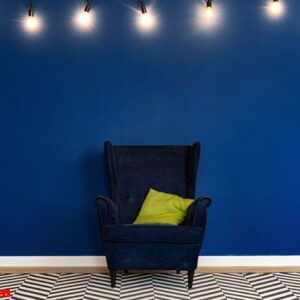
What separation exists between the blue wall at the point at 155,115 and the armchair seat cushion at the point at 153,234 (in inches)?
34.9

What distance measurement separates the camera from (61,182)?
14.1ft

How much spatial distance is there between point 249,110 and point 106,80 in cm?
131

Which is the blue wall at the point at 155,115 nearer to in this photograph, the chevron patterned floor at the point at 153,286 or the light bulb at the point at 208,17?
the light bulb at the point at 208,17

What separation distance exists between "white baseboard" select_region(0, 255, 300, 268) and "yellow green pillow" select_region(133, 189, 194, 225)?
657 millimetres

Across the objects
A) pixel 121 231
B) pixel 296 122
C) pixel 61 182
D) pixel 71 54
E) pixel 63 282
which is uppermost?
pixel 71 54

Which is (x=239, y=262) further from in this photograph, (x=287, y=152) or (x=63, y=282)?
(x=63, y=282)

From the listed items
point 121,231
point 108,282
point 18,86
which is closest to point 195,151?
point 121,231

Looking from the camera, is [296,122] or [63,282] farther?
[296,122]

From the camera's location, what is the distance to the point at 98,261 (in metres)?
4.24

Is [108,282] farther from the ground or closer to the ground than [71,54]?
closer to the ground

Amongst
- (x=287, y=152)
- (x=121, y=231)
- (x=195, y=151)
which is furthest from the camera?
(x=287, y=152)

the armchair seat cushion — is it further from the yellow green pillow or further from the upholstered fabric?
the yellow green pillow

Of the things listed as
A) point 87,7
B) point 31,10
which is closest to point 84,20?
point 87,7

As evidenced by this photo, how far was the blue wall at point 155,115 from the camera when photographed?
14.1ft
